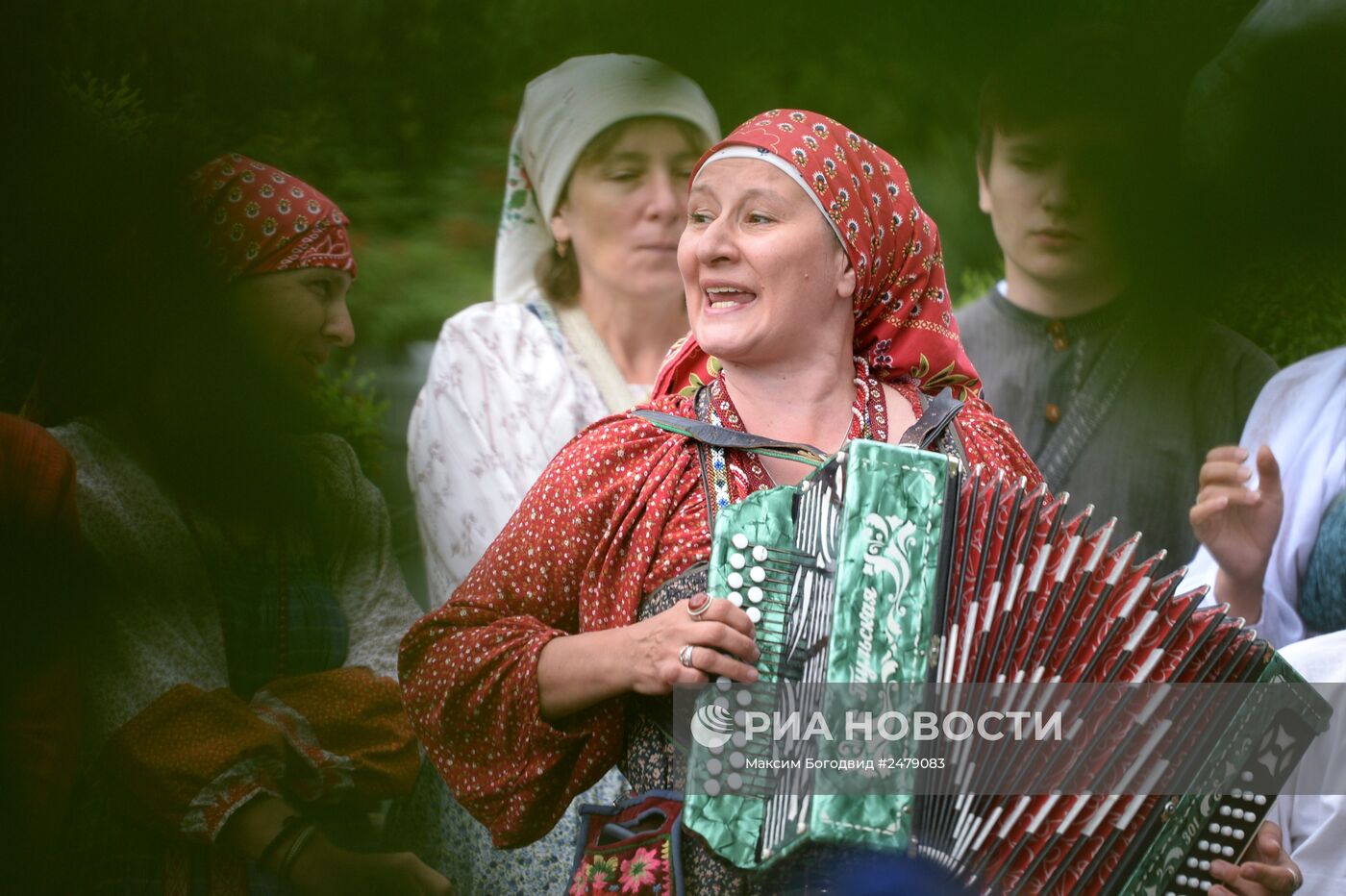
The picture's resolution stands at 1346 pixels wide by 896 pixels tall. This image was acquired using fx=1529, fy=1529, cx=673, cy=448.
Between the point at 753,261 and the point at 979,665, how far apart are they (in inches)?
30.3

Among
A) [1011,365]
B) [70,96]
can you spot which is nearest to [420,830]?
[1011,365]

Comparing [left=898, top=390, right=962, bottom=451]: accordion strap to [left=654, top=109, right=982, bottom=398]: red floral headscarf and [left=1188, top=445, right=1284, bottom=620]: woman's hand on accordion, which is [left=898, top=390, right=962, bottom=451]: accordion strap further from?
[left=1188, top=445, right=1284, bottom=620]: woman's hand on accordion

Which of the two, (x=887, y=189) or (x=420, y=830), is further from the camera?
Answer: (x=420, y=830)

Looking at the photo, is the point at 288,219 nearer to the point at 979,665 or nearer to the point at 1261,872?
the point at 979,665

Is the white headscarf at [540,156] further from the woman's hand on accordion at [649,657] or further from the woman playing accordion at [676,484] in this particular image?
the woman's hand on accordion at [649,657]

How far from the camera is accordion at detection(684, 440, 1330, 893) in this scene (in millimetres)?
2021

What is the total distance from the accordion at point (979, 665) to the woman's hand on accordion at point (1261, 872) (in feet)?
0.09

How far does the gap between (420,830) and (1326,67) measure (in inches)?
109

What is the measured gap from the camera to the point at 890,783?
1.97m

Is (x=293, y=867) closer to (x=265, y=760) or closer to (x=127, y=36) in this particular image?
(x=265, y=760)

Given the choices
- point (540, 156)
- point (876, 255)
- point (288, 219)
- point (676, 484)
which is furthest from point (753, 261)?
point (540, 156)

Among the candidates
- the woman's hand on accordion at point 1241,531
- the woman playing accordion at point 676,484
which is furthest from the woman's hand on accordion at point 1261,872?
the woman's hand on accordion at point 1241,531

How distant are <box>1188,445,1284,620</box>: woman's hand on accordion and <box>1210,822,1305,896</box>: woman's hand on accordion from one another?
1361 millimetres

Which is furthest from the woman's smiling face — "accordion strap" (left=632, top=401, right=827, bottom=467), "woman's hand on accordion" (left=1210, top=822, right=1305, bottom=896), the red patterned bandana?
"woman's hand on accordion" (left=1210, top=822, right=1305, bottom=896)
